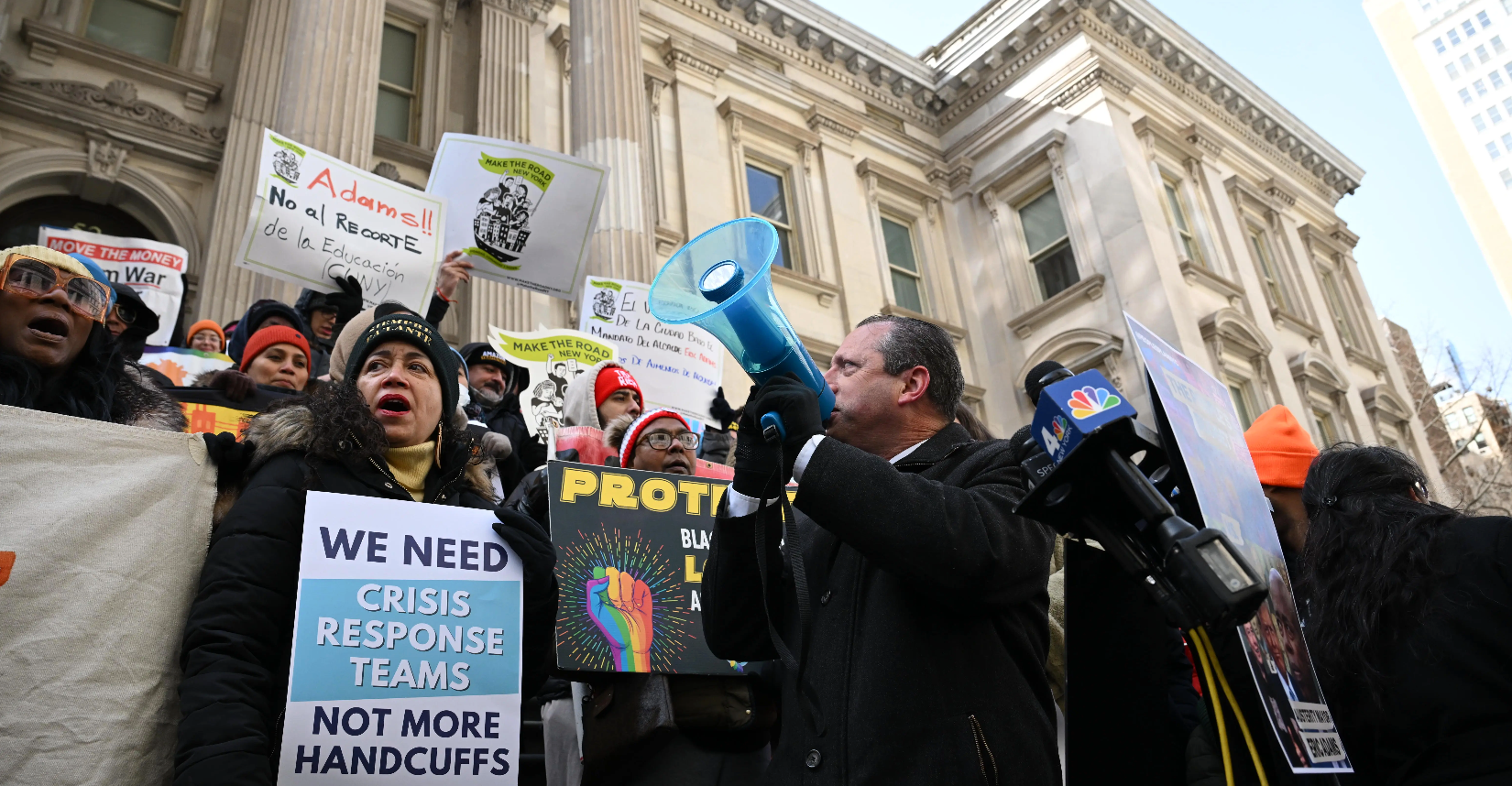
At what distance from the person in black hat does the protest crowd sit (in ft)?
6.11

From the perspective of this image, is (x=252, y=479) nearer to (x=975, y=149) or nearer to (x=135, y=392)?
(x=135, y=392)

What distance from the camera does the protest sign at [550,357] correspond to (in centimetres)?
684

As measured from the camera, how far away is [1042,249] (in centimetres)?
1739

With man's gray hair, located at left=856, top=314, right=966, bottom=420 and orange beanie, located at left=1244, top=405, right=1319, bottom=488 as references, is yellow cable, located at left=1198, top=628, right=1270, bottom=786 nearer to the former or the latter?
man's gray hair, located at left=856, top=314, right=966, bottom=420

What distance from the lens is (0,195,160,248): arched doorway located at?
916cm

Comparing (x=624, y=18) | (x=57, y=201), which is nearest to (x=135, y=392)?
(x=57, y=201)

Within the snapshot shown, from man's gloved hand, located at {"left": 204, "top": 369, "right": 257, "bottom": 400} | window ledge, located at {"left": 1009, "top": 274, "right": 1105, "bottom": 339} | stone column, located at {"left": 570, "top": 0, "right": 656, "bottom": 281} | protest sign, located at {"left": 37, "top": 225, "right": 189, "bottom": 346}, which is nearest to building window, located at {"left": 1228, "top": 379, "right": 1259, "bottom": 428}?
window ledge, located at {"left": 1009, "top": 274, "right": 1105, "bottom": 339}

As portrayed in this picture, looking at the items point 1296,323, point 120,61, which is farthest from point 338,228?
point 1296,323

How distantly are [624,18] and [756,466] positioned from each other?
35.4ft

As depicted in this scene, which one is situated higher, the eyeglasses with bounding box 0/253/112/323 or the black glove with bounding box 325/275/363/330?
the black glove with bounding box 325/275/363/330

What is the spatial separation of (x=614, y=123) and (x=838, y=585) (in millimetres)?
9412

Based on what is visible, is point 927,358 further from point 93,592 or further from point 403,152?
point 403,152

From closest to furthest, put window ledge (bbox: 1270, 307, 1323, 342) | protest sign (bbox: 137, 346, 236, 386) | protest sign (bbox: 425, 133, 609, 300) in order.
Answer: protest sign (bbox: 137, 346, 236, 386)
protest sign (bbox: 425, 133, 609, 300)
window ledge (bbox: 1270, 307, 1323, 342)

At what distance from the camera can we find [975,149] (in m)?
18.6
